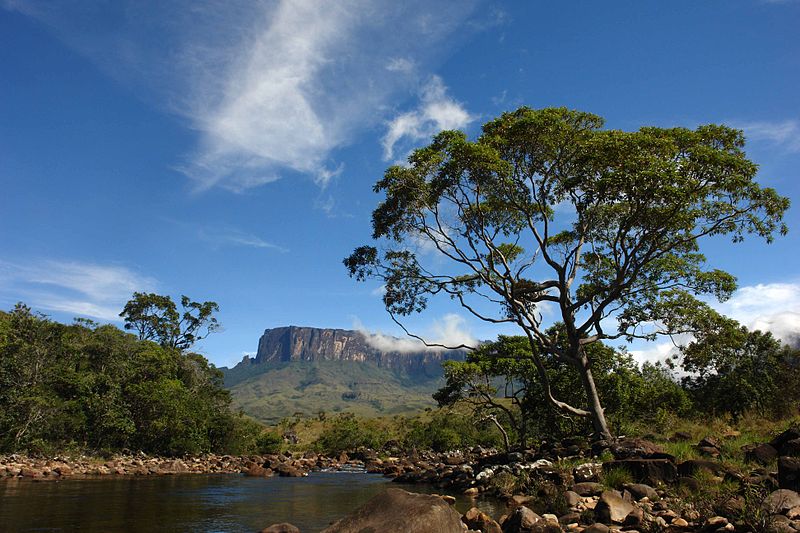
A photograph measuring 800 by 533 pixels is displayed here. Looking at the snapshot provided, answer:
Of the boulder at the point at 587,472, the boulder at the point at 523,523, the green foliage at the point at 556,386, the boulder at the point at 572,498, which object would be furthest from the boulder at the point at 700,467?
the green foliage at the point at 556,386

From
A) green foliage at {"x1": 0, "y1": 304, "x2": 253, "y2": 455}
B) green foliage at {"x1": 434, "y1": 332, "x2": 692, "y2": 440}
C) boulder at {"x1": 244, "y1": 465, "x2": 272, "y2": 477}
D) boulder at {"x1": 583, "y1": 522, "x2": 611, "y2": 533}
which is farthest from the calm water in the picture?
green foliage at {"x1": 0, "y1": 304, "x2": 253, "y2": 455}

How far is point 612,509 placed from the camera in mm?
11328

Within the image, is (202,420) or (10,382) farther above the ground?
(10,382)

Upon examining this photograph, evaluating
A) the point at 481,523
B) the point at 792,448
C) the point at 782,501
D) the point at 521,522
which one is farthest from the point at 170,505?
the point at 792,448

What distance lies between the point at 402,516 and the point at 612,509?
5.63m

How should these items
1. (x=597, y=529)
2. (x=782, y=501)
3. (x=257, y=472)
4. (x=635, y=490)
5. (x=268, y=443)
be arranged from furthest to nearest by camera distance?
(x=268, y=443) → (x=257, y=472) → (x=635, y=490) → (x=597, y=529) → (x=782, y=501)

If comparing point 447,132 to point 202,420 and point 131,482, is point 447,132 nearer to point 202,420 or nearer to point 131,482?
point 131,482

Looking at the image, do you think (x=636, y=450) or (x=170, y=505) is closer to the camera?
(x=636, y=450)

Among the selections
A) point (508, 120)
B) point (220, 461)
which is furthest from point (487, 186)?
point (220, 461)

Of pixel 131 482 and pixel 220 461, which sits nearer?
pixel 131 482

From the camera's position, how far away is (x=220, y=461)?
4206 cm

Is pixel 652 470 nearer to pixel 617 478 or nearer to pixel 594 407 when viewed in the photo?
pixel 617 478

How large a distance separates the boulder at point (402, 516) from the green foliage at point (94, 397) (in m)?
35.9

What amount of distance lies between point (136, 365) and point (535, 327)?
40.8 metres
